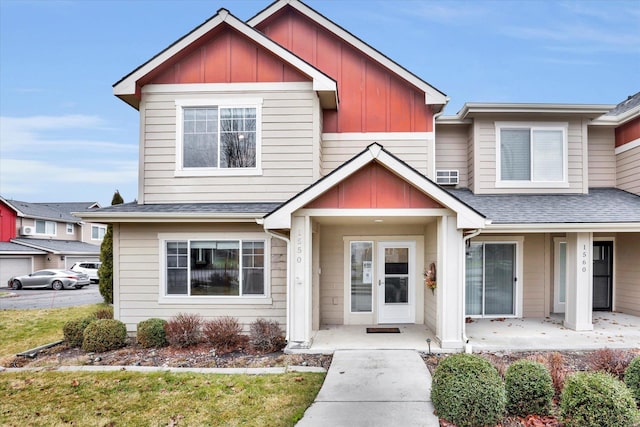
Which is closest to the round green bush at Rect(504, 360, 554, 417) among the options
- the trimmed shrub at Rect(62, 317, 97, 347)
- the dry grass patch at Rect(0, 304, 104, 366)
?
the trimmed shrub at Rect(62, 317, 97, 347)

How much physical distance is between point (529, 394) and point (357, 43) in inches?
351

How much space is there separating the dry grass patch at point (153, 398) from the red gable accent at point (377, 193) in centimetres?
333

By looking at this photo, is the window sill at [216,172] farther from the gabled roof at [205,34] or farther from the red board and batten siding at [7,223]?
the red board and batten siding at [7,223]

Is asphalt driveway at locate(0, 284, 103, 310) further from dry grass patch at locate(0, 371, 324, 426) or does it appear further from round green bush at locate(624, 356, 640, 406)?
round green bush at locate(624, 356, 640, 406)

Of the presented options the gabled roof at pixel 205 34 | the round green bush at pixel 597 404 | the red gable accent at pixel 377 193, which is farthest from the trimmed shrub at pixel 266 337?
the gabled roof at pixel 205 34

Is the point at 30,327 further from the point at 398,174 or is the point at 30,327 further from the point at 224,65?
the point at 398,174

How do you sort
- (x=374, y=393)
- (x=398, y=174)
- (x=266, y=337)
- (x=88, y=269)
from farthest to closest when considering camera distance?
1. (x=88, y=269)
2. (x=266, y=337)
3. (x=398, y=174)
4. (x=374, y=393)

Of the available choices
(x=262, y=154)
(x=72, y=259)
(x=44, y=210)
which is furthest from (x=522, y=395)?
(x=44, y=210)

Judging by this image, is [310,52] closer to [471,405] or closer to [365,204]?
[365,204]

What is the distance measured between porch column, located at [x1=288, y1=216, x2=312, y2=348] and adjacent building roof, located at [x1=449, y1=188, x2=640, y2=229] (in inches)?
167

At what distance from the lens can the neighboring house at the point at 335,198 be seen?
7996 millimetres

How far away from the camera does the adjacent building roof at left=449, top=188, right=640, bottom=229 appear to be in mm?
9305

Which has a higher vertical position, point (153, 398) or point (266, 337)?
point (266, 337)

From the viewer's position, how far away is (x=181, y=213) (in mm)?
8641
